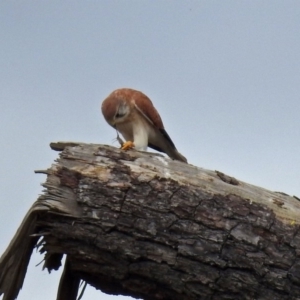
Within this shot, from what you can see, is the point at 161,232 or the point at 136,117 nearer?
the point at 161,232

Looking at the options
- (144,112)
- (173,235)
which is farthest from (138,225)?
(144,112)

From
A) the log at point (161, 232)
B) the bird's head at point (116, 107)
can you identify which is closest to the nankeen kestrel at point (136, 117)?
the bird's head at point (116, 107)

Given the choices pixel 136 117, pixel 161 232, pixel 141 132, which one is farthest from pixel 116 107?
pixel 161 232

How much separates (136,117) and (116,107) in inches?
8.3

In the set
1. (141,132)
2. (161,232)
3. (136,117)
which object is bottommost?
(161,232)

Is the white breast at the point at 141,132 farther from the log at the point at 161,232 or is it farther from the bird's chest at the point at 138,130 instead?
the log at the point at 161,232

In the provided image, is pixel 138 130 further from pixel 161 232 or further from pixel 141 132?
pixel 161 232

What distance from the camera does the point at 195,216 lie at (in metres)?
3.99

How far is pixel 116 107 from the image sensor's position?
19.9 feet

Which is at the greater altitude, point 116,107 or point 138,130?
point 116,107

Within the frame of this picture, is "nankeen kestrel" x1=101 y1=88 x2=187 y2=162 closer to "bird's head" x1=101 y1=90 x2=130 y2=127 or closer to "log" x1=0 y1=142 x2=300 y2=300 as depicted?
"bird's head" x1=101 y1=90 x2=130 y2=127

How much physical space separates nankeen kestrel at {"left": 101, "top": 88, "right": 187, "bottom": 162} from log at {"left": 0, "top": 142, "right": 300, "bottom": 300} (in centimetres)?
194

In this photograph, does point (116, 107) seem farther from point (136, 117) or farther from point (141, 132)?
point (141, 132)

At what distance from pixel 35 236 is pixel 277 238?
150 cm
